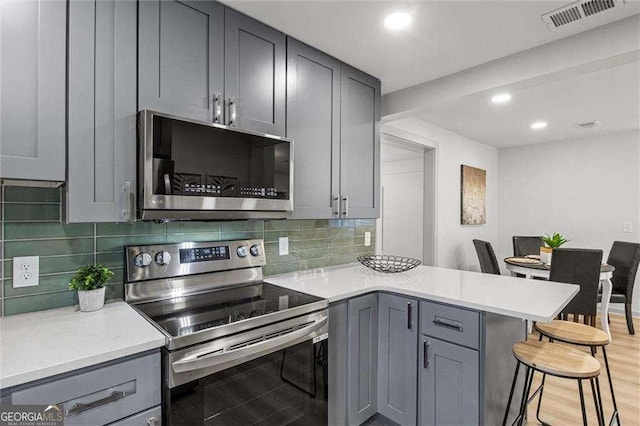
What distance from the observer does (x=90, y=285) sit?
1394 millimetres

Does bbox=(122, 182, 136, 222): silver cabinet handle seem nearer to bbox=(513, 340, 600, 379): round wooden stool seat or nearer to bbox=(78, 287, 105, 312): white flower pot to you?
bbox=(78, 287, 105, 312): white flower pot

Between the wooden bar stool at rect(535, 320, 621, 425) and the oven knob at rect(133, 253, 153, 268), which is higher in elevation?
the oven knob at rect(133, 253, 153, 268)

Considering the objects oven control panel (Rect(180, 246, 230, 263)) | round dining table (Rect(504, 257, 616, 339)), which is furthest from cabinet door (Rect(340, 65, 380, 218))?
round dining table (Rect(504, 257, 616, 339))

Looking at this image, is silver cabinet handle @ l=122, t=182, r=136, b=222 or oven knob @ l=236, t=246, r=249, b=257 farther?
oven knob @ l=236, t=246, r=249, b=257

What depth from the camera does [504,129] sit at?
167 inches

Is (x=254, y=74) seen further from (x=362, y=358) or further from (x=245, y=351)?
(x=362, y=358)

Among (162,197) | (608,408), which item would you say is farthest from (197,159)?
(608,408)

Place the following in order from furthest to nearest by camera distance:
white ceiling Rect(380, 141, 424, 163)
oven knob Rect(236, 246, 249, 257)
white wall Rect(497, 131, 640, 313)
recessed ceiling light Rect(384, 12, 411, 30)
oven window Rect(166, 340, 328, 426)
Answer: white wall Rect(497, 131, 640, 313) → white ceiling Rect(380, 141, 424, 163) → oven knob Rect(236, 246, 249, 257) → recessed ceiling light Rect(384, 12, 411, 30) → oven window Rect(166, 340, 328, 426)

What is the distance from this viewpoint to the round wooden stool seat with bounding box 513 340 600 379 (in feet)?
4.55

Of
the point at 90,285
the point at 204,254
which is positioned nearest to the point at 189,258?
the point at 204,254

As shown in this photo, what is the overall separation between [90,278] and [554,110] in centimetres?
418

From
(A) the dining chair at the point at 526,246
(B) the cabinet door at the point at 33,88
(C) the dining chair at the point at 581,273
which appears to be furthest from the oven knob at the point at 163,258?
(A) the dining chair at the point at 526,246

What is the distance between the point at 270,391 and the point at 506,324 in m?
1.21

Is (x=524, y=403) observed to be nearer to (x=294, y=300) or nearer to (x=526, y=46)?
(x=294, y=300)
